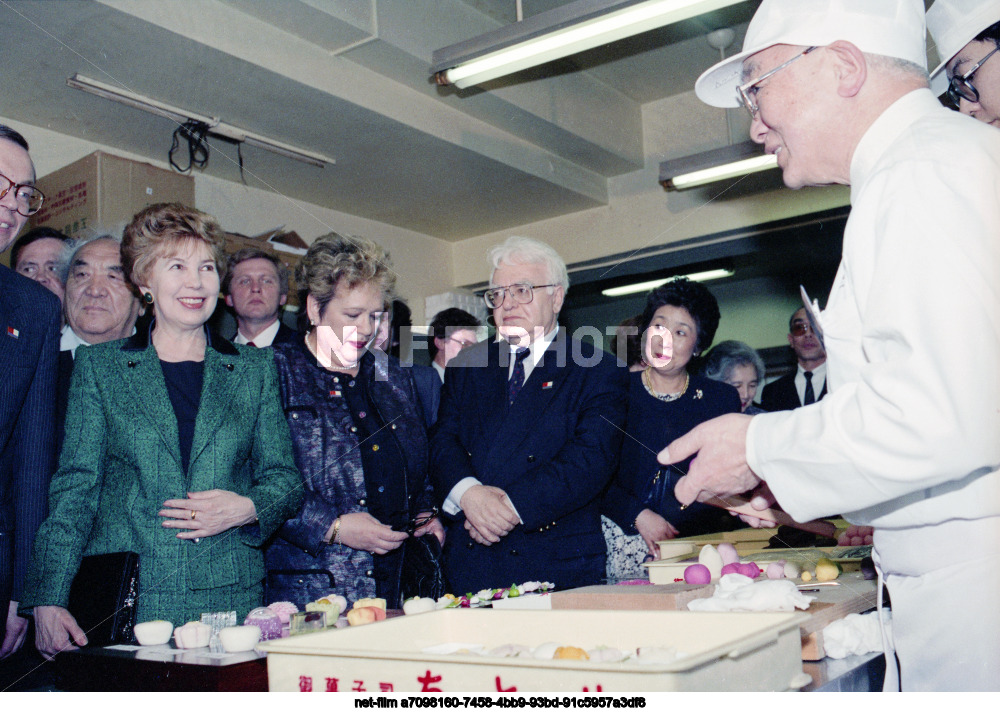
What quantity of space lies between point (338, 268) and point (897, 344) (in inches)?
56.0

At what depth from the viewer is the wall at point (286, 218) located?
347 cm

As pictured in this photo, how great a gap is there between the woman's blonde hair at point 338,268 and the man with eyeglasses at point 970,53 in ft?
4.02

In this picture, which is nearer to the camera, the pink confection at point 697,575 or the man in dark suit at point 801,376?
the pink confection at point 697,575

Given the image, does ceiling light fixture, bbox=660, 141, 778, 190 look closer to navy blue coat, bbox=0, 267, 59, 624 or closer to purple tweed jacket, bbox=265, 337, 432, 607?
purple tweed jacket, bbox=265, 337, 432, 607

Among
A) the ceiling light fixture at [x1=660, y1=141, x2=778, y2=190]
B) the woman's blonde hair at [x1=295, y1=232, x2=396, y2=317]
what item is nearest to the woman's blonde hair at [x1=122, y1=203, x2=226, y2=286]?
the woman's blonde hair at [x1=295, y1=232, x2=396, y2=317]

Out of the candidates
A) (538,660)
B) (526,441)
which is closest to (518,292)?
(526,441)

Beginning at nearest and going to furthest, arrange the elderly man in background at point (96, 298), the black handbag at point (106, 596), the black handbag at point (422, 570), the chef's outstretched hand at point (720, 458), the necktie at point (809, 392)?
the chef's outstretched hand at point (720, 458), the black handbag at point (106, 596), the black handbag at point (422, 570), the elderly man in background at point (96, 298), the necktie at point (809, 392)

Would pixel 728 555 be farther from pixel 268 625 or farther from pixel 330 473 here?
pixel 330 473

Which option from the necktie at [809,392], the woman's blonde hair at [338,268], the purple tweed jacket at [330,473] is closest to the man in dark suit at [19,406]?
the purple tweed jacket at [330,473]

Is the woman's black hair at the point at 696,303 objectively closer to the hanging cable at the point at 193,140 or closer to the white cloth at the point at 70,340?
the white cloth at the point at 70,340

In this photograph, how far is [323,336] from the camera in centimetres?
197

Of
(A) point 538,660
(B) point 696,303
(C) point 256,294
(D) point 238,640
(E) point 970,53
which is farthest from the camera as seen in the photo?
(C) point 256,294

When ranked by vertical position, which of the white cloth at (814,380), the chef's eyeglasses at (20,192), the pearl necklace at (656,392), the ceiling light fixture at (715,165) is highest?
the ceiling light fixture at (715,165)

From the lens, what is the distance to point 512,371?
2094 millimetres
